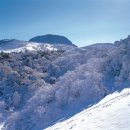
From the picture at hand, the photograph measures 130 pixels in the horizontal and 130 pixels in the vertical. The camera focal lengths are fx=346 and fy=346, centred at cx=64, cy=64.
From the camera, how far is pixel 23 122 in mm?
37406

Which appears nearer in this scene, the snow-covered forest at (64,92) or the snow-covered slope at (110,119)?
the snow-covered slope at (110,119)

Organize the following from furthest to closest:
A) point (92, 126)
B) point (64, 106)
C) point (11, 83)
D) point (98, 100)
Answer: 1. point (11, 83)
2. point (64, 106)
3. point (98, 100)
4. point (92, 126)

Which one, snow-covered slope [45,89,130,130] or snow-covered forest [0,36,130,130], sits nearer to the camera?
snow-covered slope [45,89,130,130]

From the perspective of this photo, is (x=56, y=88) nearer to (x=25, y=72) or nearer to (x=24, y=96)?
(x=24, y=96)

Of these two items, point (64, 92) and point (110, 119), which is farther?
point (64, 92)

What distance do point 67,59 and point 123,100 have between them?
120 feet

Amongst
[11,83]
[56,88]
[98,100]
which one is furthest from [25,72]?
[98,100]

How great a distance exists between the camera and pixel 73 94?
37094 millimetres

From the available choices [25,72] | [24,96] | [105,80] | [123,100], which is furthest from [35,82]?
[123,100]

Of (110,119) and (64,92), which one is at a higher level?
(110,119)

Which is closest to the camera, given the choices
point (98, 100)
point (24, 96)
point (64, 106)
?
point (98, 100)

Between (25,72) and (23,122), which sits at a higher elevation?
(25,72)

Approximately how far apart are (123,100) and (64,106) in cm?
1256

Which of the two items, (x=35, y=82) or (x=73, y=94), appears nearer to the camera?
(x=73, y=94)
